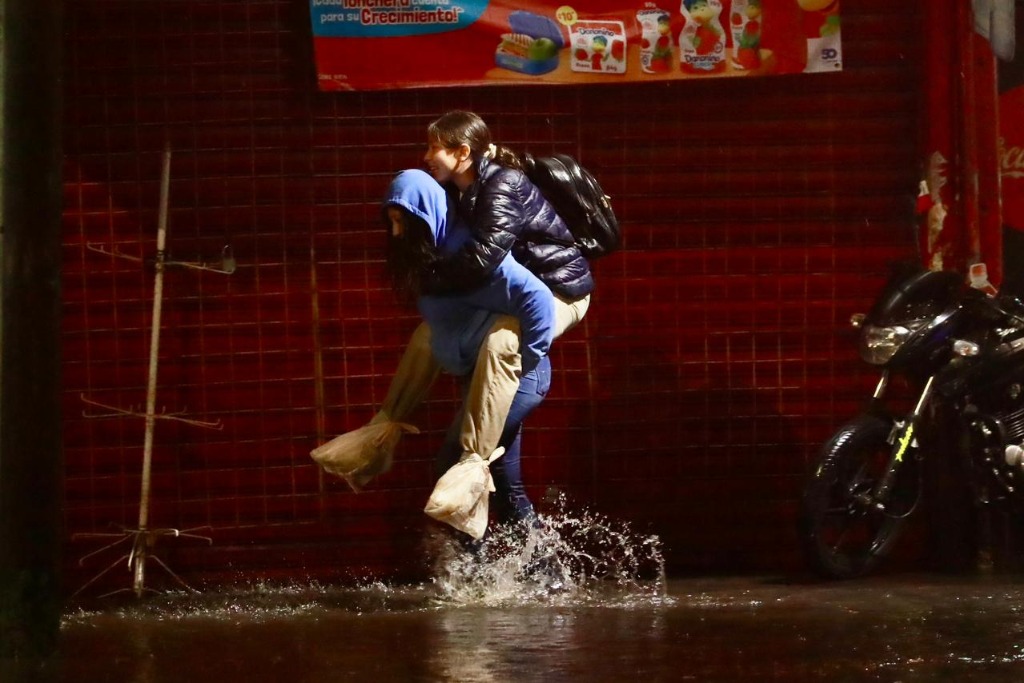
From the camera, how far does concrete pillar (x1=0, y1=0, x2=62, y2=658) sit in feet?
17.8

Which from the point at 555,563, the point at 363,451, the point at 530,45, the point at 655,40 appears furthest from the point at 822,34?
the point at 363,451

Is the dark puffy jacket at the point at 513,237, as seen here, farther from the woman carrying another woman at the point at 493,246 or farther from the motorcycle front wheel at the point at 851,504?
the motorcycle front wheel at the point at 851,504

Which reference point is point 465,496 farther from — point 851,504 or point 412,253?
point 851,504

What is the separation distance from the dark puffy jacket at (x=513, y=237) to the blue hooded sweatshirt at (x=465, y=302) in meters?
0.10

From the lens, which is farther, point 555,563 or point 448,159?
point 555,563

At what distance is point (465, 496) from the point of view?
6.16 m

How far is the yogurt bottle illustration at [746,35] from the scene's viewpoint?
7293mm

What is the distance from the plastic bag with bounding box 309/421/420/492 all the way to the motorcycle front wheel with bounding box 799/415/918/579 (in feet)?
6.10

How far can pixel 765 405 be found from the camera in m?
7.55

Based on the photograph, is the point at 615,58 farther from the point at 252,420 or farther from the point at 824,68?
the point at 252,420

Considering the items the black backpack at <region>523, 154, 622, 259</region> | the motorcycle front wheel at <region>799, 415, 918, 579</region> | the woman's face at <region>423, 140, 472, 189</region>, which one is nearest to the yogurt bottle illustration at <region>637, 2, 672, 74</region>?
the black backpack at <region>523, 154, 622, 259</region>

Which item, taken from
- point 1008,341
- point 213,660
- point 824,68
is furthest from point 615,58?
point 213,660

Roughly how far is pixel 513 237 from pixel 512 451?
3.34ft

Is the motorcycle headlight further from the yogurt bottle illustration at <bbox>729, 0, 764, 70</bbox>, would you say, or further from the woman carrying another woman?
the yogurt bottle illustration at <bbox>729, 0, 764, 70</bbox>
